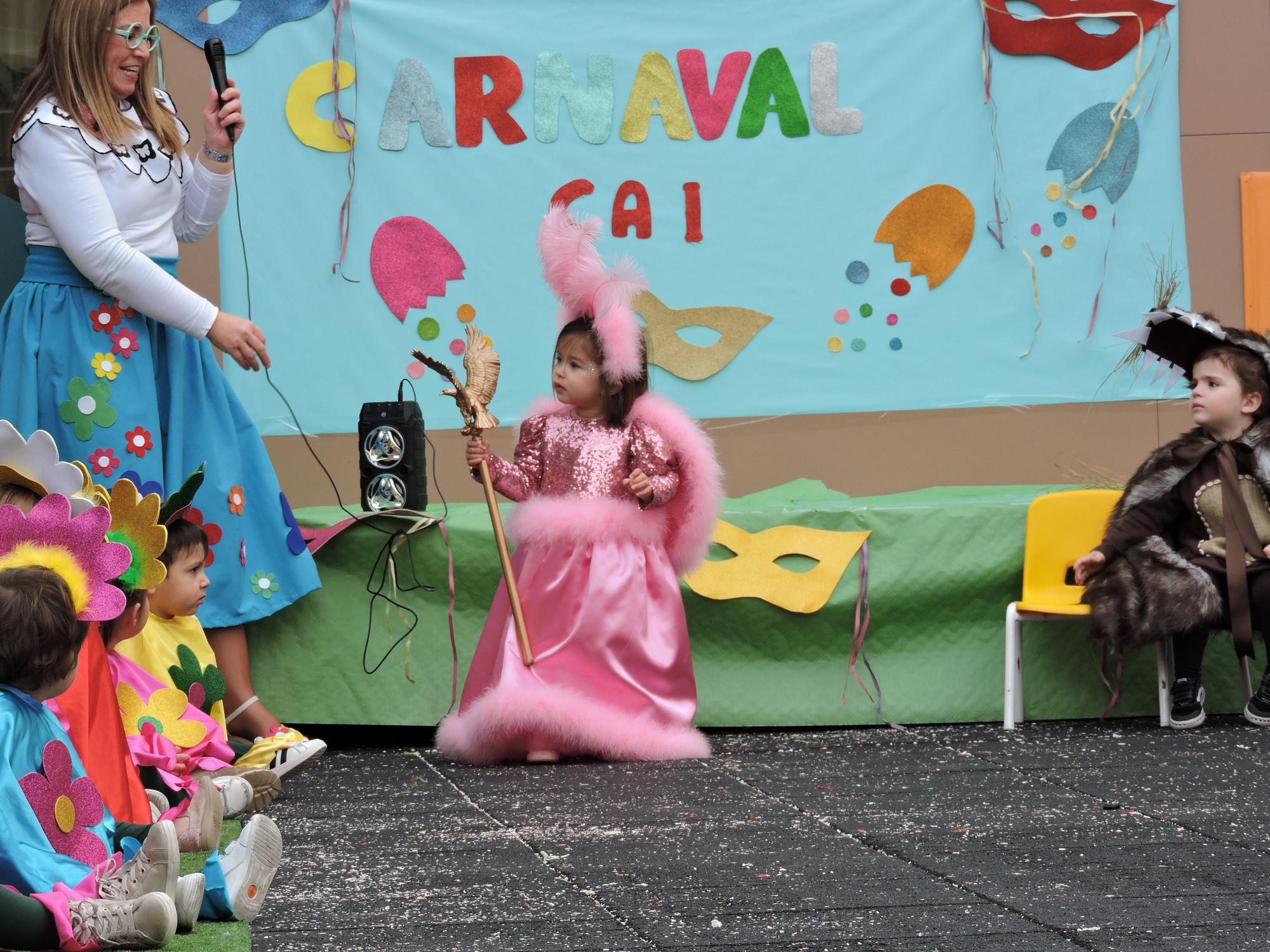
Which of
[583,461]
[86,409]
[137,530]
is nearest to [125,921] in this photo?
[137,530]

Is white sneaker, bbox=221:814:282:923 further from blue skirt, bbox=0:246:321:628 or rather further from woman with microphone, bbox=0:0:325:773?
blue skirt, bbox=0:246:321:628

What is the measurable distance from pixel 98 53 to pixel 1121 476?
3312 mm

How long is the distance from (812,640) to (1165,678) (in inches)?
36.5

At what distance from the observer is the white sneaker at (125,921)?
1.82m

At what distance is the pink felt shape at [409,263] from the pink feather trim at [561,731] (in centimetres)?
167

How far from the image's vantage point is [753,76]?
4668 mm

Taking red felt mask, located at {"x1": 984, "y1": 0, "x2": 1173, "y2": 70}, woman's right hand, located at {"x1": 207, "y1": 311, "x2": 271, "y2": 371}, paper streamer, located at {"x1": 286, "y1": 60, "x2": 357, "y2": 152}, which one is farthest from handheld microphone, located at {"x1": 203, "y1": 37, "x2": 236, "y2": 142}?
red felt mask, located at {"x1": 984, "y1": 0, "x2": 1173, "y2": 70}

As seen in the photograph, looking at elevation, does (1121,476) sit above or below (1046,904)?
above

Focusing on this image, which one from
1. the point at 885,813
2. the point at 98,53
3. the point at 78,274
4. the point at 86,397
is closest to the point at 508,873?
the point at 885,813

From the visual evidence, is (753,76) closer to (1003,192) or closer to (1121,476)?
(1003,192)

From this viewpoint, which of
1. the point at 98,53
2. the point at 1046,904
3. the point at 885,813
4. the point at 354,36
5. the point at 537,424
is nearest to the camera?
the point at 1046,904

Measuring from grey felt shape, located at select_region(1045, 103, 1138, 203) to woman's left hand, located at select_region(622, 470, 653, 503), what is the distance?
208 cm

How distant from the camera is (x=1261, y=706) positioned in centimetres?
369

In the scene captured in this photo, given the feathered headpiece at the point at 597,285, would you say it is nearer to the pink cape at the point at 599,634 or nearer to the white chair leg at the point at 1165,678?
the pink cape at the point at 599,634
